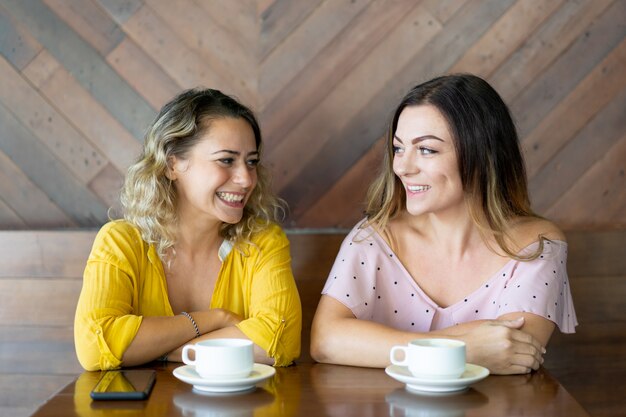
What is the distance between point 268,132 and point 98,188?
0.60m

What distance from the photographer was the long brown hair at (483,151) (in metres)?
2.14

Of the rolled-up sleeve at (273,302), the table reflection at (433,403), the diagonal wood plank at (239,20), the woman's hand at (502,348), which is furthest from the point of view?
the diagonal wood plank at (239,20)

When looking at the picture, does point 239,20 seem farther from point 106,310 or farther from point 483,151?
point 106,310

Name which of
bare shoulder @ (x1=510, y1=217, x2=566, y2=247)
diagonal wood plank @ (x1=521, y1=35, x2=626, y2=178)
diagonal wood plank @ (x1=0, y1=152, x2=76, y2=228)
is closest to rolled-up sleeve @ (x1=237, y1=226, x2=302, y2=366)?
bare shoulder @ (x1=510, y1=217, x2=566, y2=247)

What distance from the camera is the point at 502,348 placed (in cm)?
178

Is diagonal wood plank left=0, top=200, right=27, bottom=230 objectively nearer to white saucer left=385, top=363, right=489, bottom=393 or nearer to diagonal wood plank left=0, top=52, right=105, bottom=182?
diagonal wood plank left=0, top=52, right=105, bottom=182

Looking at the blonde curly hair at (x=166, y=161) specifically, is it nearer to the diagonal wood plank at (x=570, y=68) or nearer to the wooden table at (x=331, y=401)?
the wooden table at (x=331, y=401)

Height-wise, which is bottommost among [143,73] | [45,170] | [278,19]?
[45,170]

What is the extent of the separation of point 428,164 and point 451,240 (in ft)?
0.83

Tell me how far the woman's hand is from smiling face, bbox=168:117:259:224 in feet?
2.50

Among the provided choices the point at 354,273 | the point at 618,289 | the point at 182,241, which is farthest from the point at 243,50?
the point at 618,289

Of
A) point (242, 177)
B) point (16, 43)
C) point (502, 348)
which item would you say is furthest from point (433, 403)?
point (16, 43)

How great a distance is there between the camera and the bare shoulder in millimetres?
2160

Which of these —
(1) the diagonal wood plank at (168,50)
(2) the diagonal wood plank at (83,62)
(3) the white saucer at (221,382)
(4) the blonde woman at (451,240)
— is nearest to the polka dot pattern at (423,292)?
(4) the blonde woman at (451,240)
